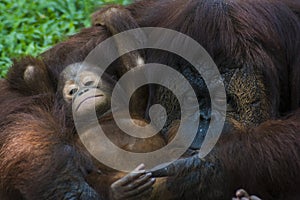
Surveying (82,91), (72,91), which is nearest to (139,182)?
(82,91)

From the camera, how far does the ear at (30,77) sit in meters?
4.97

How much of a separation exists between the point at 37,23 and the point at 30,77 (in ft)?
6.96

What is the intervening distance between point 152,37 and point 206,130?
0.71 m

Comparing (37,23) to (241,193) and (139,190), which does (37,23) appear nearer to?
(139,190)

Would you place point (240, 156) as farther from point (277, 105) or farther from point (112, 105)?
point (112, 105)

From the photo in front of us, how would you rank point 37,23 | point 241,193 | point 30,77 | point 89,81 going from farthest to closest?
point 37,23
point 30,77
point 89,81
point 241,193

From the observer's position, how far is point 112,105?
4797 millimetres

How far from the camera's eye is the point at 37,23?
23.0ft

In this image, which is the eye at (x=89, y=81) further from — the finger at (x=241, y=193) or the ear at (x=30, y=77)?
the finger at (x=241, y=193)

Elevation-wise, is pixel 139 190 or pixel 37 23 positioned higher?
pixel 139 190

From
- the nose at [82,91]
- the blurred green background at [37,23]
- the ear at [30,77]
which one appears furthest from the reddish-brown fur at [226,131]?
the blurred green background at [37,23]

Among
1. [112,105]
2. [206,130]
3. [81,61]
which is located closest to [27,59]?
[81,61]

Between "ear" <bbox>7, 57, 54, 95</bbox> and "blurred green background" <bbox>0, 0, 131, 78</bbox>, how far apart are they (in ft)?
3.88

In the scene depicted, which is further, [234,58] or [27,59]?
[27,59]
